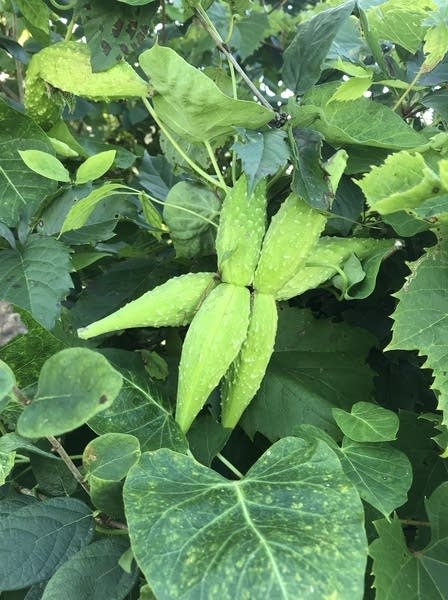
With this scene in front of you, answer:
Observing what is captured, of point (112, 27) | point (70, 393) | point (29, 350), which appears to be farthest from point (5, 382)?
point (112, 27)

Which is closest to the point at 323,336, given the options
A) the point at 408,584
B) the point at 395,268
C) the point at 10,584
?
the point at 395,268

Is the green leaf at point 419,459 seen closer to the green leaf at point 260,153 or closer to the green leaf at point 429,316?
the green leaf at point 429,316

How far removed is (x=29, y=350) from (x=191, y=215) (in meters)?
0.18

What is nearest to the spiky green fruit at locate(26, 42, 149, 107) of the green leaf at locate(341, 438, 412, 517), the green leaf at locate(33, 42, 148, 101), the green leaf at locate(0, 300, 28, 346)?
the green leaf at locate(33, 42, 148, 101)

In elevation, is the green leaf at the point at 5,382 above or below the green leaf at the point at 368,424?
above

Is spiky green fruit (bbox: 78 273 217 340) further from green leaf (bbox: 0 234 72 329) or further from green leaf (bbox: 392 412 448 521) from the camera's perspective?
green leaf (bbox: 392 412 448 521)

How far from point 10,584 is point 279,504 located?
0.17 meters

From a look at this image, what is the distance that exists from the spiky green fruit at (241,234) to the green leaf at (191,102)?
0.04 m

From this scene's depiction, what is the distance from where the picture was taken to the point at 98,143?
74 centimetres

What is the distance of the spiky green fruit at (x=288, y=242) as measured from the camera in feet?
1.49

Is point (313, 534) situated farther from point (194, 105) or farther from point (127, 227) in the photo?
point (127, 227)

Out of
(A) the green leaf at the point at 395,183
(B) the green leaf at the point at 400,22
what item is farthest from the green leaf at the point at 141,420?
(B) the green leaf at the point at 400,22

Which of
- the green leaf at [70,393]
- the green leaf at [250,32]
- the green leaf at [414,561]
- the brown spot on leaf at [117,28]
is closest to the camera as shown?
the green leaf at [70,393]

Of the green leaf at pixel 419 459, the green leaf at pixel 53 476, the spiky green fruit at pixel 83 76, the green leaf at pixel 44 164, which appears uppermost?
the spiky green fruit at pixel 83 76
